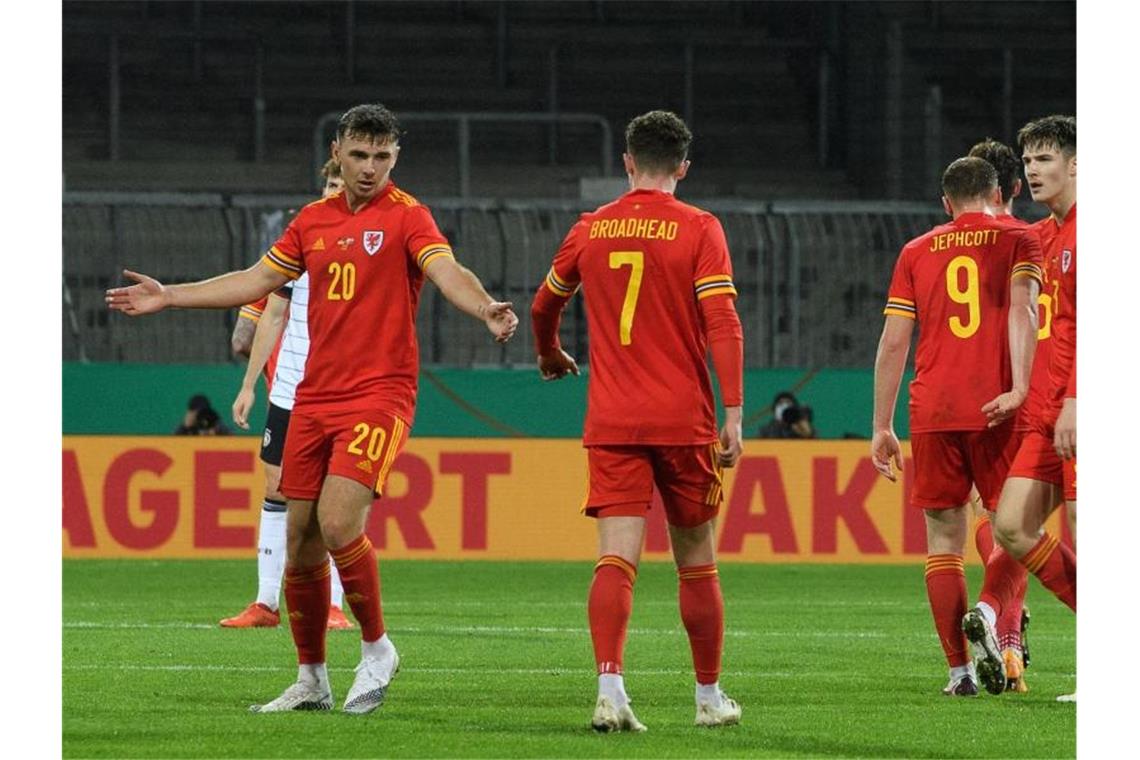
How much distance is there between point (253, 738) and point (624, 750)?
1.13m

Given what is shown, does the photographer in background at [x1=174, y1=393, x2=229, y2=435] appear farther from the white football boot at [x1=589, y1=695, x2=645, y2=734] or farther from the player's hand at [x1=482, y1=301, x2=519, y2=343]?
the white football boot at [x1=589, y1=695, x2=645, y2=734]

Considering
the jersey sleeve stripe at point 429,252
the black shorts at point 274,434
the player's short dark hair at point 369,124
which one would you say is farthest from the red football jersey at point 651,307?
the black shorts at point 274,434

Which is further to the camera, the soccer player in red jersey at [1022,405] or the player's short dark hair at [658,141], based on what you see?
the soccer player in red jersey at [1022,405]

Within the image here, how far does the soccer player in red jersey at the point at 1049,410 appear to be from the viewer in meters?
6.97

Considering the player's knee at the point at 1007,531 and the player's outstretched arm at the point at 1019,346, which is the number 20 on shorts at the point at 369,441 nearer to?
the player's knee at the point at 1007,531

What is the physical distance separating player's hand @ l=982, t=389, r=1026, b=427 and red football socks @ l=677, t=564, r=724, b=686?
144 cm

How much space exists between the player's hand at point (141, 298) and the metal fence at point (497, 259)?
33.4ft

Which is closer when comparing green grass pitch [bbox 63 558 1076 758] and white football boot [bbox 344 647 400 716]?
green grass pitch [bbox 63 558 1076 758]

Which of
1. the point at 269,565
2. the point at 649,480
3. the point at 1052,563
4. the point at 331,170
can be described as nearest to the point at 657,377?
the point at 649,480

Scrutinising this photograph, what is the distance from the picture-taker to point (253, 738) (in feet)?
20.6

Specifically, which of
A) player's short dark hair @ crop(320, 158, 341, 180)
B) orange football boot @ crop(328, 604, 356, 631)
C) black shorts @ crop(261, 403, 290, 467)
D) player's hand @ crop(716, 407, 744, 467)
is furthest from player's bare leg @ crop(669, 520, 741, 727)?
orange football boot @ crop(328, 604, 356, 631)

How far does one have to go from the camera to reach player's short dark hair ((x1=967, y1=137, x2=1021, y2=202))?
819 cm

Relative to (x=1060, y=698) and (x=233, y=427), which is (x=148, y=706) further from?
(x=233, y=427)

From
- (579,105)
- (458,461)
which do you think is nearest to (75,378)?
(458,461)
